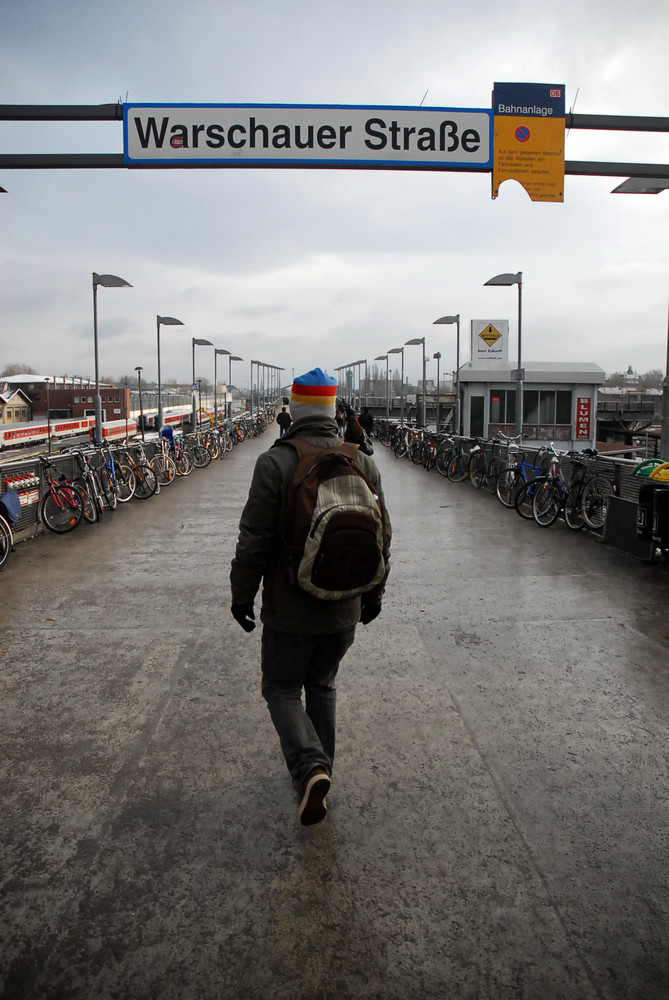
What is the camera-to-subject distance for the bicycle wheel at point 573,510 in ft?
32.6

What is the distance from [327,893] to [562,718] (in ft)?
6.36

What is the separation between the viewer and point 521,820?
9.92 ft

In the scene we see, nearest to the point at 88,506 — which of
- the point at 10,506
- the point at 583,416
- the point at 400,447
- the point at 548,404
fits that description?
the point at 10,506

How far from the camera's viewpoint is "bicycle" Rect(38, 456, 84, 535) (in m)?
9.73

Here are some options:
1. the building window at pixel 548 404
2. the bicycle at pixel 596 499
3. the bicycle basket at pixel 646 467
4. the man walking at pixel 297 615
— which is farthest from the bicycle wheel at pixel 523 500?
the building window at pixel 548 404

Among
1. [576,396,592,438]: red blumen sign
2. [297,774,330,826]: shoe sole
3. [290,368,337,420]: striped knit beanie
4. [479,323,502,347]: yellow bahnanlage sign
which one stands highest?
[479,323,502,347]: yellow bahnanlage sign

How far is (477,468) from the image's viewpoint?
1558cm

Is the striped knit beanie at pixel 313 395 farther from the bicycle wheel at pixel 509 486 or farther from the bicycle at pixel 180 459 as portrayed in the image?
the bicycle at pixel 180 459

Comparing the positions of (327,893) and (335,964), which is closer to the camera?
(335,964)

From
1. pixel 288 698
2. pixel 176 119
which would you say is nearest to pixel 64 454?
pixel 176 119

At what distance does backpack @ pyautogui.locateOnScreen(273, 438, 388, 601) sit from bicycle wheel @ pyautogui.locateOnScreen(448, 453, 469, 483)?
553 inches

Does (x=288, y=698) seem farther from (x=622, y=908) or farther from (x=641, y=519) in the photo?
(x=641, y=519)

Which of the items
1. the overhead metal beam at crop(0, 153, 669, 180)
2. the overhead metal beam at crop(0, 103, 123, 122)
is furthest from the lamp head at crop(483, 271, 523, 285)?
the overhead metal beam at crop(0, 103, 123, 122)

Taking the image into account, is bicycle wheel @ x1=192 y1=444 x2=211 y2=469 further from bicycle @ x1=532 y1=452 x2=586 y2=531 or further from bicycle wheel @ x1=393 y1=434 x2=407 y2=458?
bicycle @ x1=532 y1=452 x2=586 y2=531
